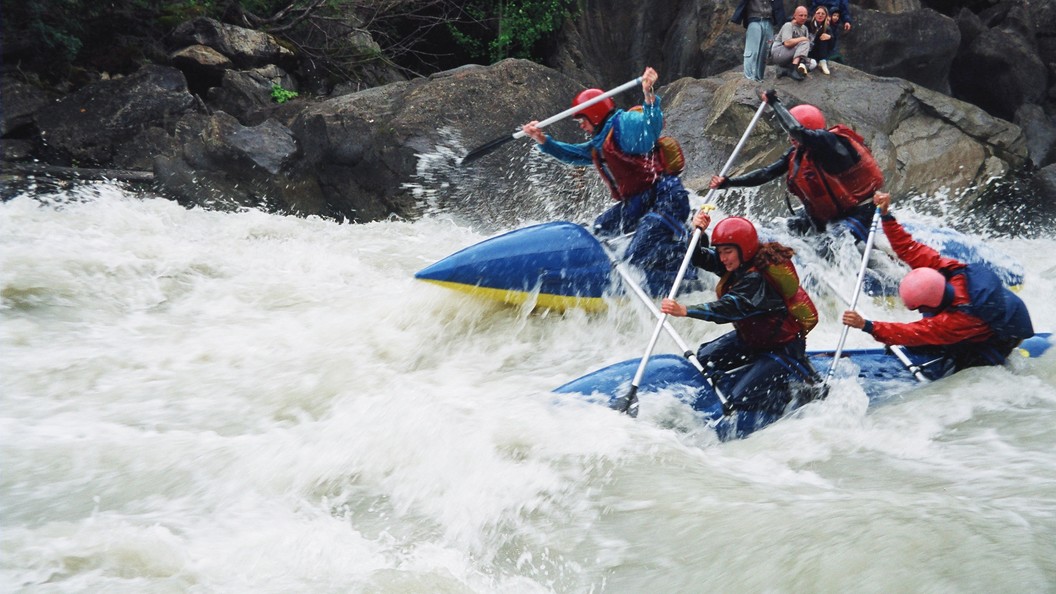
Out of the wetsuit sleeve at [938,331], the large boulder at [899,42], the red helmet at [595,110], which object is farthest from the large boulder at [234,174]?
the large boulder at [899,42]

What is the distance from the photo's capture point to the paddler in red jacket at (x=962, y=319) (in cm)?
394

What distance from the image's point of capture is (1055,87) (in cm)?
1396

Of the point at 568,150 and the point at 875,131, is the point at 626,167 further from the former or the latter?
the point at 875,131

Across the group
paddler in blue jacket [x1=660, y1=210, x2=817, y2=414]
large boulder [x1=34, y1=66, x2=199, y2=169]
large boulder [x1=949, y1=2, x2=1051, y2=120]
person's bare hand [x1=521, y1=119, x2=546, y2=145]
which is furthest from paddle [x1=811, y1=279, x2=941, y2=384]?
large boulder [x1=949, y1=2, x2=1051, y2=120]

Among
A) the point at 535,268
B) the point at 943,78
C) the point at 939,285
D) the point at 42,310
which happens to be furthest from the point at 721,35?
the point at 42,310

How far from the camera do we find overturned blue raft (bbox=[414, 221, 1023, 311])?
523cm

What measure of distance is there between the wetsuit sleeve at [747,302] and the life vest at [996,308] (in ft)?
3.27

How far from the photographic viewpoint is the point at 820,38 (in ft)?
30.8

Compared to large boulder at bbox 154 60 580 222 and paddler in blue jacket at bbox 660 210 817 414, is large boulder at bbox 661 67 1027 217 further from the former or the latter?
paddler in blue jacket at bbox 660 210 817 414

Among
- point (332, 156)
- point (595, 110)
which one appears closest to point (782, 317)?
point (595, 110)

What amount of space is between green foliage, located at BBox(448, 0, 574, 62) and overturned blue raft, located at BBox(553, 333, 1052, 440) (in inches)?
385

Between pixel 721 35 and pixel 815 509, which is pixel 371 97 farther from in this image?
pixel 815 509

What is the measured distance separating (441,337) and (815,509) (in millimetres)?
2992

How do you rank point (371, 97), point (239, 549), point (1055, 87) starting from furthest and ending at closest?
1. point (1055, 87)
2. point (371, 97)
3. point (239, 549)
